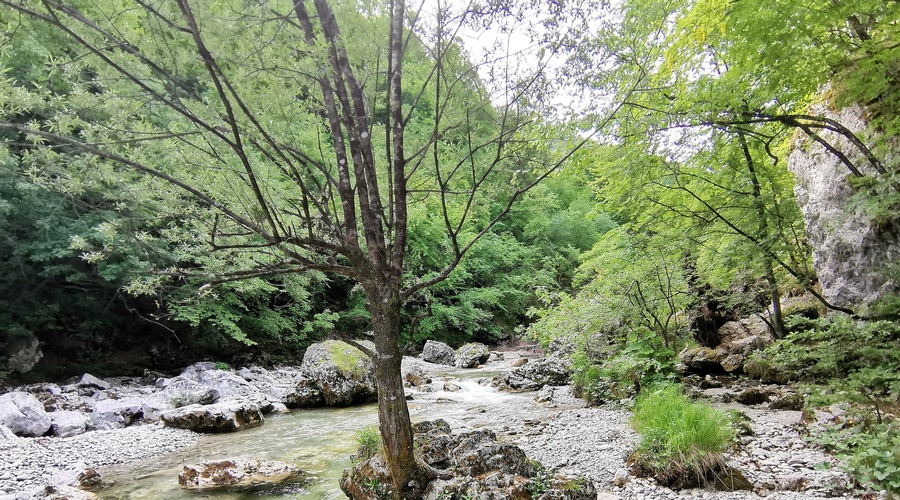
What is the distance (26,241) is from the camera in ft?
35.4

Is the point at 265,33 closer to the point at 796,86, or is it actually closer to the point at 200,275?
the point at 200,275

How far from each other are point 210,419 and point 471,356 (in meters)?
11.1

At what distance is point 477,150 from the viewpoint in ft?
14.6

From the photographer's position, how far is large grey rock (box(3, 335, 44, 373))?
1138cm

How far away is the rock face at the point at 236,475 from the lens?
5.81m

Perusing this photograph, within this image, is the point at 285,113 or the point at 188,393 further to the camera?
the point at 188,393

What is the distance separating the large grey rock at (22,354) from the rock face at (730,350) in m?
16.3

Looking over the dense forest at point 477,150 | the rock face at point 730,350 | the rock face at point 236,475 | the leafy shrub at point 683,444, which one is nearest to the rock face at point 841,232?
the dense forest at point 477,150

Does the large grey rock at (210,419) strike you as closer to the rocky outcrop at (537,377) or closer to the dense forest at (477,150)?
the dense forest at (477,150)

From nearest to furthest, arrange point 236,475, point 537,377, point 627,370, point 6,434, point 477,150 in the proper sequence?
point 477,150
point 236,475
point 6,434
point 627,370
point 537,377

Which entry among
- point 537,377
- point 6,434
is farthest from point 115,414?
point 537,377

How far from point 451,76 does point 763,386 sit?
8296 millimetres

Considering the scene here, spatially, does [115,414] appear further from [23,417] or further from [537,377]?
[537,377]

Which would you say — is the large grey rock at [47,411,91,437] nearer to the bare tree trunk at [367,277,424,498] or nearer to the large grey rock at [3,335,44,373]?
the large grey rock at [3,335,44,373]
